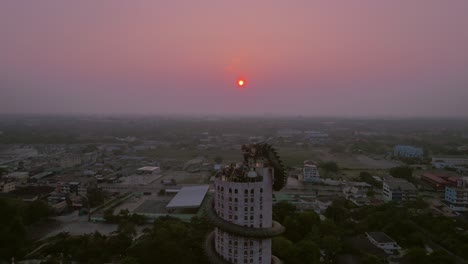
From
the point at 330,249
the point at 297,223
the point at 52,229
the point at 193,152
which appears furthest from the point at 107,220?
the point at 193,152

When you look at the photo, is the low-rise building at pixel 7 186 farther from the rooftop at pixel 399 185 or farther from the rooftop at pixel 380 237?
the rooftop at pixel 399 185

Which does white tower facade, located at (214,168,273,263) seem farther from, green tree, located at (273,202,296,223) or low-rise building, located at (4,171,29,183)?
low-rise building, located at (4,171,29,183)

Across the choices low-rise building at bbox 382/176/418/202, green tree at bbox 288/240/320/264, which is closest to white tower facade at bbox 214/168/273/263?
green tree at bbox 288/240/320/264

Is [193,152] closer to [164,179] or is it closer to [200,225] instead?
[164,179]

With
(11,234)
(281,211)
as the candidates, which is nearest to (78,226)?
(11,234)

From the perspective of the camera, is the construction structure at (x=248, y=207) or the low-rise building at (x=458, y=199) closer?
the construction structure at (x=248, y=207)

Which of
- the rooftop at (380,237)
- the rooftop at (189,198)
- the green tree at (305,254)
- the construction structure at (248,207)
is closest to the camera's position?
the construction structure at (248,207)

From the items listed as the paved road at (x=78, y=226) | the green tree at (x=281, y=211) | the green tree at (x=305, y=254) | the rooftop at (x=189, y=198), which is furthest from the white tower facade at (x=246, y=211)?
the rooftop at (x=189, y=198)
